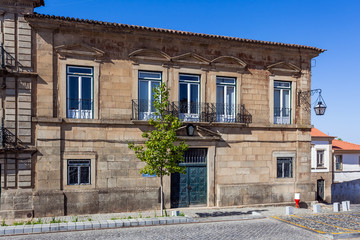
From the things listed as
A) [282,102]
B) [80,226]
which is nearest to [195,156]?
[282,102]

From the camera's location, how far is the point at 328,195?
99.8 feet

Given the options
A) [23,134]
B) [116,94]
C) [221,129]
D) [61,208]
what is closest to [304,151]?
[221,129]

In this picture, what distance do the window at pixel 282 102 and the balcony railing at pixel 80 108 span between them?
900 cm

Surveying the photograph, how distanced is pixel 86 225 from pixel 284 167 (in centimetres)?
1013

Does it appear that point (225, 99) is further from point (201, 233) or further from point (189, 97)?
point (201, 233)

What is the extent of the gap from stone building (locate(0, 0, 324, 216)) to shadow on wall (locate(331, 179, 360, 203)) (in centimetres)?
1437

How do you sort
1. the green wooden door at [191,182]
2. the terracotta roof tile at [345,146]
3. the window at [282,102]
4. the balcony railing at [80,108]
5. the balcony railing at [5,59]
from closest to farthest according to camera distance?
the balcony railing at [5,59] < the balcony railing at [80,108] < the green wooden door at [191,182] < the window at [282,102] < the terracotta roof tile at [345,146]

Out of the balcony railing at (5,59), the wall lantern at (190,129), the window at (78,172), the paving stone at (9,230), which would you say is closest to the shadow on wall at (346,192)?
the wall lantern at (190,129)

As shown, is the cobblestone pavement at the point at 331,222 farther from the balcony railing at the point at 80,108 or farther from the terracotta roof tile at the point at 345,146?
the terracotta roof tile at the point at 345,146

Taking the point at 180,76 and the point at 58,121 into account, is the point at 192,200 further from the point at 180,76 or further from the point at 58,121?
the point at 58,121

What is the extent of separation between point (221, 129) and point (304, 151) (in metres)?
4.78

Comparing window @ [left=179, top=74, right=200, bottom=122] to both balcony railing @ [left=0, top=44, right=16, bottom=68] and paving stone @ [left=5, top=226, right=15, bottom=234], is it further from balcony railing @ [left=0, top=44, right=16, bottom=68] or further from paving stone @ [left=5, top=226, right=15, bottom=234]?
paving stone @ [left=5, top=226, right=15, bottom=234]

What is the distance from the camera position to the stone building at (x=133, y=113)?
13242 mm

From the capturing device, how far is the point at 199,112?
15656 millimetres
